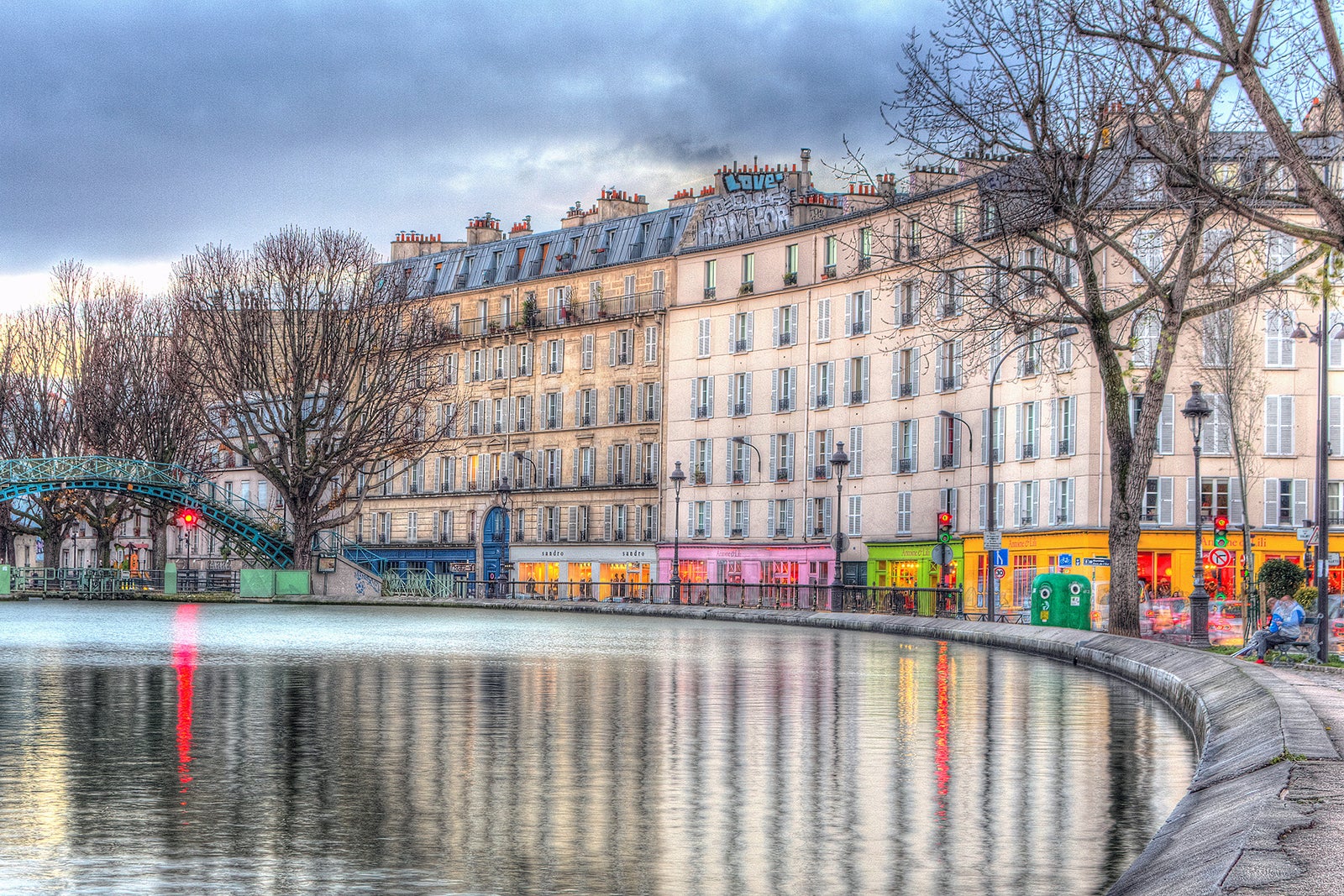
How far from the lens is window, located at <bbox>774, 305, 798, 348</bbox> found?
262 feet

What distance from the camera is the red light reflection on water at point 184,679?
13055mm

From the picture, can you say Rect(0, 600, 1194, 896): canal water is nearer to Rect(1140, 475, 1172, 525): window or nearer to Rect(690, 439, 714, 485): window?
Rect(1140, 475, 1172, 525): window

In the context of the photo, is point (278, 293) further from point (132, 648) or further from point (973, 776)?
point (973, 776)

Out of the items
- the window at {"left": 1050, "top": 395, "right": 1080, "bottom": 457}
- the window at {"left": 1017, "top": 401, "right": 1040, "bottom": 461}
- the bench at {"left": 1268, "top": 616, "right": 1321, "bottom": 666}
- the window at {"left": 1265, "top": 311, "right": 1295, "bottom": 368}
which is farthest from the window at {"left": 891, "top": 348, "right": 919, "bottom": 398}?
the bench at {"left": 1268, "top": 616, "right": 1321, "bottom": 666}

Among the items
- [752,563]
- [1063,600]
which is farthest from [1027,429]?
[1063,600]

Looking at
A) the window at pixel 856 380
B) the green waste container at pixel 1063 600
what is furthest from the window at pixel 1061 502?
the green waste container at pixel 1063 600

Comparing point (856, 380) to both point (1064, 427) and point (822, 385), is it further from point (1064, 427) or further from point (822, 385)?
point (1064, 427)

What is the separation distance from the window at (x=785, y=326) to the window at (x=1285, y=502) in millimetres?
23520

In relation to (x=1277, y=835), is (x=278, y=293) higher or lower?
higher

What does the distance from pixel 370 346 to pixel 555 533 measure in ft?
73.3

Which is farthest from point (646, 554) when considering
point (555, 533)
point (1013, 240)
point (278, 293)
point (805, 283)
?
point (1013, 240)

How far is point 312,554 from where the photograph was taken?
76.4 meters

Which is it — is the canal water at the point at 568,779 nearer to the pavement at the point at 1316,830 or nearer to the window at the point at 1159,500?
the pavement at the point at 1316,830

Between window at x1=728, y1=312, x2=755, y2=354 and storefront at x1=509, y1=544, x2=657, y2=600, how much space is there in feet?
33.8
